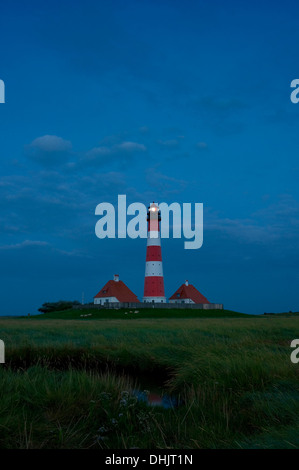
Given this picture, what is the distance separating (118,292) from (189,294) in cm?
1160

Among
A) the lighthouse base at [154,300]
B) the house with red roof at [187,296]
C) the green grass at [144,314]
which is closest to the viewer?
the green grass at [144,314]

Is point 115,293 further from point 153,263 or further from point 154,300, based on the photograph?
point 153,263

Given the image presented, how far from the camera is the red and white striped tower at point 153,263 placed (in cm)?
5522

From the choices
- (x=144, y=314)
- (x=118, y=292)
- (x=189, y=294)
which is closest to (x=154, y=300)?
(x=144, y=314)

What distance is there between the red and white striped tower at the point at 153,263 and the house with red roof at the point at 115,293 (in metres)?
7.79

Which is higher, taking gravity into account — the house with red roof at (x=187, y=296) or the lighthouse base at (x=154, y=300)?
the house with red roof at (x=187, y=296)

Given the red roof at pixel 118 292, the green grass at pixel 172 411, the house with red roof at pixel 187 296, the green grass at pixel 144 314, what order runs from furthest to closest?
the house with red roof at pixel 187 296, the red roof at pixel 118 292, the green grass at pixel 144 314, the green grass at pixel 172 411

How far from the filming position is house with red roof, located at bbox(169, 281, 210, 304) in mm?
66625

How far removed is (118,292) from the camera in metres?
64.2

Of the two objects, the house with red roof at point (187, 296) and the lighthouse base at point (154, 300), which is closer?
the lighthouse base at point (154, 300)

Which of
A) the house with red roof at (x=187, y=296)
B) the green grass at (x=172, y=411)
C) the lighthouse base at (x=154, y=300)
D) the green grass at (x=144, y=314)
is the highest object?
the house with red roof at (x=187, y=296)

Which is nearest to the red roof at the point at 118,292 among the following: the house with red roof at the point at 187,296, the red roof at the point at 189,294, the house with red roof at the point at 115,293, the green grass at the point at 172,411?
the house with red roof at the point at 115,293

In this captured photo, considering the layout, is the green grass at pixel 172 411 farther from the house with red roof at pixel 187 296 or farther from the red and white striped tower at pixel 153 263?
the house with red roof at pixel 187 296
